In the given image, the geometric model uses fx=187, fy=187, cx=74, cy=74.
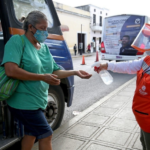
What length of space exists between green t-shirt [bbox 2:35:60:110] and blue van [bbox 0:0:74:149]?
0.49 metres

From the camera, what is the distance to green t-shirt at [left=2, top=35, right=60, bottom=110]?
5.62 ft

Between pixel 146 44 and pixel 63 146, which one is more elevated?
pixel 146 44

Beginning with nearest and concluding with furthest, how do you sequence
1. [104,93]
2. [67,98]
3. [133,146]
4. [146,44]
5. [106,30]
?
[146,44] < [133,146] < [67,98] < [104,93] < [106,30]

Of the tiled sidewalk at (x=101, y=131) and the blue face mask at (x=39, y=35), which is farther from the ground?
the blue face mask at (x=39, y=35)

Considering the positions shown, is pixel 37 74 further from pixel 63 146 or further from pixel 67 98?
pixel 67 98

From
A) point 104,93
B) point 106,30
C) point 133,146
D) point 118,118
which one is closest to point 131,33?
point 106,30

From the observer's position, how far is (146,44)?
75.0 inches

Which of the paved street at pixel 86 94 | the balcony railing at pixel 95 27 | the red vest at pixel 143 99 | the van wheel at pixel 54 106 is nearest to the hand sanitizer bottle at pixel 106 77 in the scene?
the van wheel at pixel 54 106

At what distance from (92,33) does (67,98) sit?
35.0 metres

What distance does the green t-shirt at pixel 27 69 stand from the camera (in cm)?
171

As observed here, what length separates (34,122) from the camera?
1867mm

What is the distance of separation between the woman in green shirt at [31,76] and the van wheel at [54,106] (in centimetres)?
106

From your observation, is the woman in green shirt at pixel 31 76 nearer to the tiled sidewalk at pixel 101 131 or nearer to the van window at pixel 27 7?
the van window at pixel 27 7

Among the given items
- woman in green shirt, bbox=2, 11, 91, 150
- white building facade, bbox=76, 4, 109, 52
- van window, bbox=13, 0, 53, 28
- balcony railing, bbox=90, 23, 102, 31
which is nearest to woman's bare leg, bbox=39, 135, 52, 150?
woman in green shirt, bbox=2, 11, 91, 150
